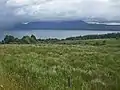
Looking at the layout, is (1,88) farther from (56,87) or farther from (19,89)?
(56,87)

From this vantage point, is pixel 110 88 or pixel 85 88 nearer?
pixel 85 88

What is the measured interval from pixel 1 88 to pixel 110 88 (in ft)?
14.6

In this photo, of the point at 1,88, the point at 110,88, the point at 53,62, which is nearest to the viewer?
the point at 1,88

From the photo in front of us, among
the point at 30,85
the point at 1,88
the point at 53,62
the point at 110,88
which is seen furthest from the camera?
the point at 53,62

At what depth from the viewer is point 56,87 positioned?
26.8 feet

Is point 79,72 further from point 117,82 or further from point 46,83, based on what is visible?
point 46,83

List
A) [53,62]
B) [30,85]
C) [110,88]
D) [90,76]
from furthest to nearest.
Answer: [53,62] < [90,76] < [110,88] < [30,85]

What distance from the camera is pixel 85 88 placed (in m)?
8.94

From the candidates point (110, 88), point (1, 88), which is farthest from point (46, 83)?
point (110, 88)

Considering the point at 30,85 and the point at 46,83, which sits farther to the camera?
the point at 46,83

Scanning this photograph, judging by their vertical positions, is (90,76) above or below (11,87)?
below

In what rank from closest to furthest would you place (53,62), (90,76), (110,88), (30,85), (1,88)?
1. (1,88)
2. (30,85)
3. (110,88)
4. (90,76)
5. (53,62)

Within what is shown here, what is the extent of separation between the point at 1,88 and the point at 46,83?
1.80 meters

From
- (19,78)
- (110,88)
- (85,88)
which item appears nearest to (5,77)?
(19,78)
